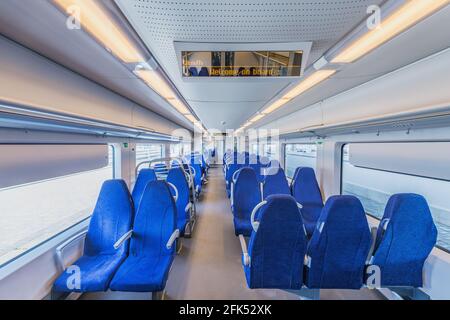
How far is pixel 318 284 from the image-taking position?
59.4 inches

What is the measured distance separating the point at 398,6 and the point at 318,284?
185cm

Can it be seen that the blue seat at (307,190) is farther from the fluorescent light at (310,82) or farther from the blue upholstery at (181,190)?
the blue upholstery at (181,190)

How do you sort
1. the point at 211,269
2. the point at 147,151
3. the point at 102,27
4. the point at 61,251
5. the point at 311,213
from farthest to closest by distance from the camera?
the point at 147,151, the point at 311,213, the point at 211,269, the point at 61,251, the point at 102,27

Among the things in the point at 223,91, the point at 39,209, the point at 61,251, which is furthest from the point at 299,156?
the point at 39,209

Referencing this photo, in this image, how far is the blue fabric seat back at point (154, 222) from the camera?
2006mm

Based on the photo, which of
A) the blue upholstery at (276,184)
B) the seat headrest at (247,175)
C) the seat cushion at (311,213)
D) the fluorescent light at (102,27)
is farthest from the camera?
the blue upholstery at (276,184)

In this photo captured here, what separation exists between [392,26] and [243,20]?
0.89 meters

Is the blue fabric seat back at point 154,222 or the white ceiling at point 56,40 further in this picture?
the blue fabric seat back at point 154,222

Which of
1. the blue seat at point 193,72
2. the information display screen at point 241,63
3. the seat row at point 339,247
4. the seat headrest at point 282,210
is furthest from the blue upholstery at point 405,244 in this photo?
the blue seat at point 193,72

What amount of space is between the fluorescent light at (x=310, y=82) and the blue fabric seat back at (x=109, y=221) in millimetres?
2376

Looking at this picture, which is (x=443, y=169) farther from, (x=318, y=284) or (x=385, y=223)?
(x=318, y=284)

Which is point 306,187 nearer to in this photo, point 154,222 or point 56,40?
point 154,222

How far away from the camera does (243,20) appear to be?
1.12 m

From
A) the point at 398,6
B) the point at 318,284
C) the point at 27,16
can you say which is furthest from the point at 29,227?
the point at 398,6
